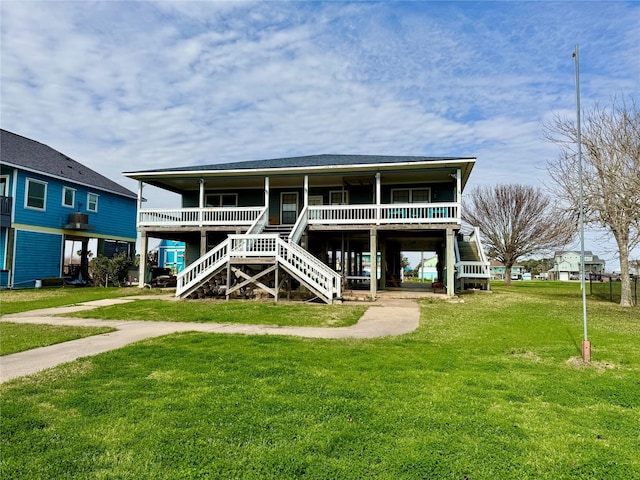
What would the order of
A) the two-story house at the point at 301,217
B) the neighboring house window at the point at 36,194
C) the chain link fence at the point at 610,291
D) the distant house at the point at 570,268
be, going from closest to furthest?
the two-story house at the point at 301,217 < the chain link fence at the point at 610,291 < the neighboring house window at the point at 36,194 < the distant house at the point at 570,268

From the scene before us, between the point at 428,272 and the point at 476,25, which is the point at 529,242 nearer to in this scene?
the point at 476,25

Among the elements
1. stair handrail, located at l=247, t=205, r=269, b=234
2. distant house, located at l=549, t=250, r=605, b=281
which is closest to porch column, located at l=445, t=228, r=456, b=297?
stair handrail, located at l=247, t=205, r=269, b=234

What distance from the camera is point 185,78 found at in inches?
511

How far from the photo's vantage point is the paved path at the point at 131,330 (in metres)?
5.79

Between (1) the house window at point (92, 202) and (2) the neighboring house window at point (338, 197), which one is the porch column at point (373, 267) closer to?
(2) the neighboring house window at point (338, 197)

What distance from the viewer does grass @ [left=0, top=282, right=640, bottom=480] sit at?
9.74 feet

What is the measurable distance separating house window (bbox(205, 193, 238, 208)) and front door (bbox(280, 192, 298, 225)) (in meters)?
2.59

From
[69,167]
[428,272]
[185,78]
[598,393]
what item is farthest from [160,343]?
[428,272]

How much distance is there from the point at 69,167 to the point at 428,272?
58770mm

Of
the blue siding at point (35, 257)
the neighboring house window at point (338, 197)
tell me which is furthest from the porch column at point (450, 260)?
the blue siding at point (35, 257)

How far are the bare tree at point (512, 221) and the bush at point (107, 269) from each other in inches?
1188

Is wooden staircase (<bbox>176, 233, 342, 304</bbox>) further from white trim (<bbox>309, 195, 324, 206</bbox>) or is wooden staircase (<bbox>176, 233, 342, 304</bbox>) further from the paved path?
white trim (<bbox>309, 195, 324, 206</bbox>)

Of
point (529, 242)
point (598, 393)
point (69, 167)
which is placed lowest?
point (598, 393)

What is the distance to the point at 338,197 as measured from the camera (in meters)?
20.5
